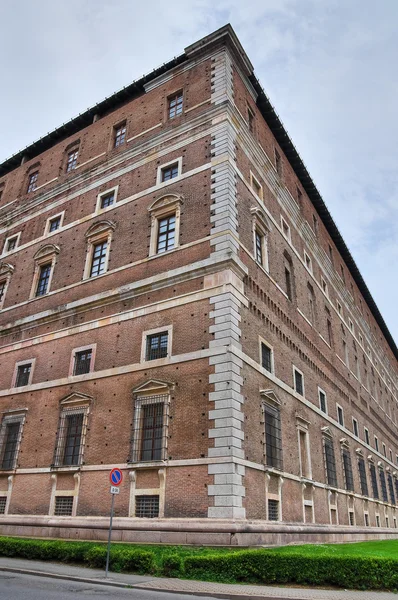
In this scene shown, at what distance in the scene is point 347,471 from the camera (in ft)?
94.1

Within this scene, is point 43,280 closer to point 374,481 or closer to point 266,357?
point 266,357

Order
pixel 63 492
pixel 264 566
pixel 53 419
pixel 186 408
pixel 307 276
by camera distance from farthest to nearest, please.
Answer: pixel 307 276 → pixel 53 419 → pixel 63 492 → pixel 186 408 → pixel 264 566

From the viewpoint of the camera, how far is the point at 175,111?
2522 cm

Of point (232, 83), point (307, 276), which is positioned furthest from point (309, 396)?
point (232, 83)

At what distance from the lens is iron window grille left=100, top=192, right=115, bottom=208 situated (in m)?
24.8

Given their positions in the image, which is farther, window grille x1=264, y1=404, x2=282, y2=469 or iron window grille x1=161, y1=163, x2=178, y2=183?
iron window grille x1=161, y1=163, x2=178, y2=183

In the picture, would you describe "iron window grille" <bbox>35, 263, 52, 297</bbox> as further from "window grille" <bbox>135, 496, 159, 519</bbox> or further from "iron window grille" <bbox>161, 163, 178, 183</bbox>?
"window grille" <bbox>135, 496, 159, 519</bbox>

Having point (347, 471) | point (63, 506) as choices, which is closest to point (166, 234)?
point (63, 506)

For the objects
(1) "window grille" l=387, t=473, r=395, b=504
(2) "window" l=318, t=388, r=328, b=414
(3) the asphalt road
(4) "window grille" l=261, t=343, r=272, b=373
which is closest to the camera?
(3) the asphalt road

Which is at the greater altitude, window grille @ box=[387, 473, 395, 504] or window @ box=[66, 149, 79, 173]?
window @ box=[66, 149, 79, 173]

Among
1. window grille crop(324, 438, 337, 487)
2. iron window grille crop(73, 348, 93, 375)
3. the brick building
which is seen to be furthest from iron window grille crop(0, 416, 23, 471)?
window grille crop(324, 438, 337, 487)

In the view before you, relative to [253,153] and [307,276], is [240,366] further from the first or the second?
[307,276]

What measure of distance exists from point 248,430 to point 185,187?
36.7 ft

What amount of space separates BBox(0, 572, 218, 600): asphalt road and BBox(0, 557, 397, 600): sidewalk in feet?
0.86
